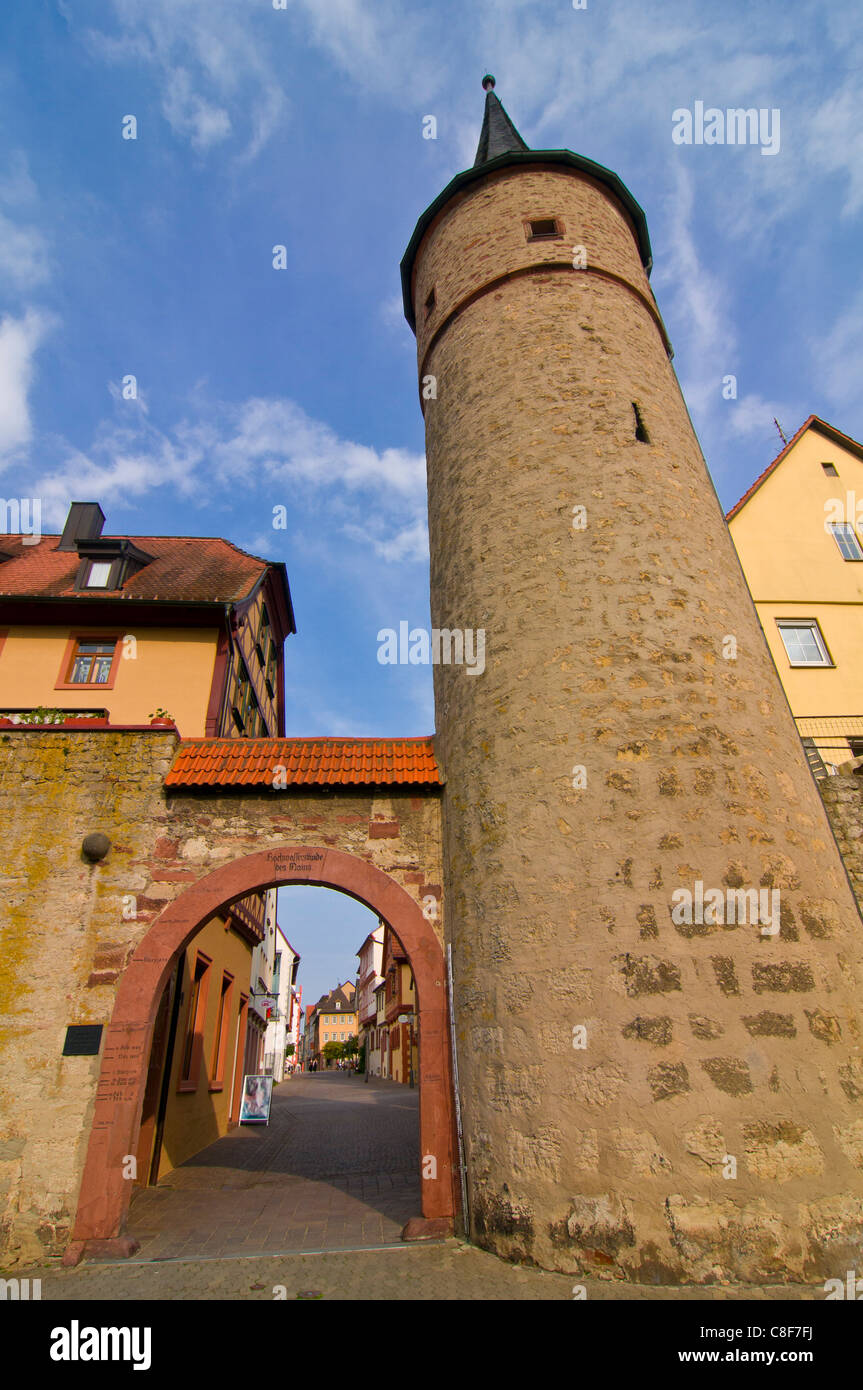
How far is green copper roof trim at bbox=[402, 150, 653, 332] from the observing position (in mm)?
9703

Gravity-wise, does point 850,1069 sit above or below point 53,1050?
below

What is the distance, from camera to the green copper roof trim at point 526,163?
9.70 meters

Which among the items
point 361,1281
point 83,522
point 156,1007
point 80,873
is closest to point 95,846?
point 80,873

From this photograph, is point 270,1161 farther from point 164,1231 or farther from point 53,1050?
point 53,1050

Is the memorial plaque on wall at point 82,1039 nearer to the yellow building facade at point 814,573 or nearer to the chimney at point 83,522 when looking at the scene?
the yellow building facade at point 814,573

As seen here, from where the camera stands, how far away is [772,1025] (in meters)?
4.63

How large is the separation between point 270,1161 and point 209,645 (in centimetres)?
753

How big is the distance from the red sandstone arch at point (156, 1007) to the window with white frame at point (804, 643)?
8192 mm

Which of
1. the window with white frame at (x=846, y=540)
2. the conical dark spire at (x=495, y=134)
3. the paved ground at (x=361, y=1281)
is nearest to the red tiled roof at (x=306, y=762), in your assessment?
the paved ground at (x=361, y=1281)

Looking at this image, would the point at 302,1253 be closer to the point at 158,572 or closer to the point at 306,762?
the point at 306,762

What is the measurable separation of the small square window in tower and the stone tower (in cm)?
101

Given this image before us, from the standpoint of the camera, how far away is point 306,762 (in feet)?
23.3

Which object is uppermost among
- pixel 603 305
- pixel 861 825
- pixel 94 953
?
pixel 603 305
